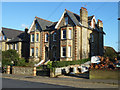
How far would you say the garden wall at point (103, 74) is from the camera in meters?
17.7

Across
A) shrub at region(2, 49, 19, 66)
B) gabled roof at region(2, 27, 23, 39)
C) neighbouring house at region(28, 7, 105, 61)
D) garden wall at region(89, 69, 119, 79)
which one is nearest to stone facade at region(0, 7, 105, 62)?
neighbouring house at region(28, 7, 105, 61)

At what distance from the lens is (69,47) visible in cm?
3259

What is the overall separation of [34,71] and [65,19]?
1350 cm

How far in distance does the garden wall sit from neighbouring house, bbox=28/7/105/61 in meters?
12.9

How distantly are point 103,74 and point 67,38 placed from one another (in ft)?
49.2

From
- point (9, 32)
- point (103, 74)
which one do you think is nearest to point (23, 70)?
point (103, 74)

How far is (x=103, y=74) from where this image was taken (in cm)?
1841

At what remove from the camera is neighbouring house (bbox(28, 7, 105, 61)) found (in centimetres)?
3244

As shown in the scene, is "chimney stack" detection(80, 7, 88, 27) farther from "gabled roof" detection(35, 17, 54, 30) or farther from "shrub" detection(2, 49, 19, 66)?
"shrub" detection(2, 49, 19, 66)

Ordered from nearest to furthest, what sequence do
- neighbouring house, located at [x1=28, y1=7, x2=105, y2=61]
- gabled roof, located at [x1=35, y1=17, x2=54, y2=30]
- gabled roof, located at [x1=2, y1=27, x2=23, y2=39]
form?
neighbouring house, located at [x1=28, y1=7, x2=105, y2=61], gabled roof, located at [x1=35, y1=17, x2=54, y2=30], gabled roof, located at [x1=2, y1=27, x2=23, y2=39]

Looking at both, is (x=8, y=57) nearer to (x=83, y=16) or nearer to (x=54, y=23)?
(x=54, y=23)

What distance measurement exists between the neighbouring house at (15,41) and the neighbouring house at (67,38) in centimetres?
416

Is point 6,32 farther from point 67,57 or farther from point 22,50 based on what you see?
point 67,57

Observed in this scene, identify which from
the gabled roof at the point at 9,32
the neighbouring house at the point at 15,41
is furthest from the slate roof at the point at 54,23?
the gabled roof at the point at 9,32
